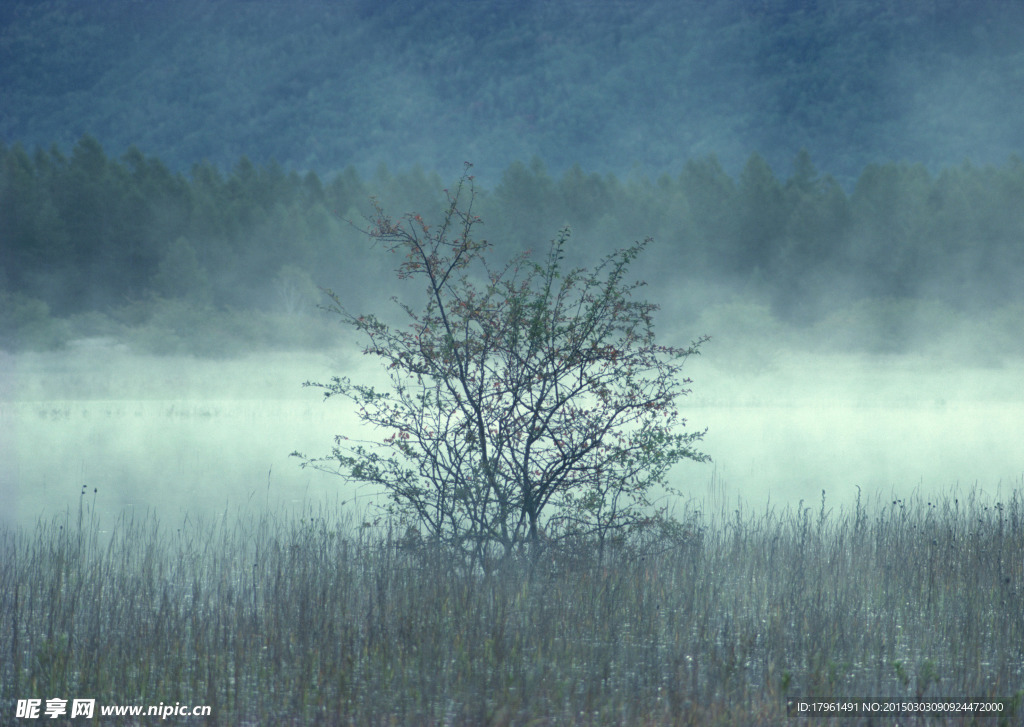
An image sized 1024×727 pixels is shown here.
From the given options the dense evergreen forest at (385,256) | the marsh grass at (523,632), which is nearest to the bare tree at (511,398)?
the marsh grass at (523,632)

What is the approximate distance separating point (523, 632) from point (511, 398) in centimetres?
230

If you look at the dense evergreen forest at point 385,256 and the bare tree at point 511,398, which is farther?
the dense evergreen forest at point 385,256

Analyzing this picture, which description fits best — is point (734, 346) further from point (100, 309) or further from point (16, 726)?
point (16, 726)

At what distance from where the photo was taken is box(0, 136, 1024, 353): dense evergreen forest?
55.5m

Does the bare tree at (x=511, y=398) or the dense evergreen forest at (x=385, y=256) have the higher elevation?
the dense evergreen forest at (x=385, y=256)

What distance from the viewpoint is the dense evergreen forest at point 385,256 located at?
182 ft

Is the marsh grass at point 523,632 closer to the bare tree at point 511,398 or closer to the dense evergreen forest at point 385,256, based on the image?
the bare tree at point 511,398

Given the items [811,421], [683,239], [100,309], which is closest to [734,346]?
[811,421]

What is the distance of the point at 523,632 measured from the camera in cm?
660

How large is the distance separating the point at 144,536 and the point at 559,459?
6.17 metres

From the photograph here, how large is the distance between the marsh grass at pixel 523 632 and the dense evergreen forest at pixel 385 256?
45.2 metres

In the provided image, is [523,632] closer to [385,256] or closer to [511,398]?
[511,398]

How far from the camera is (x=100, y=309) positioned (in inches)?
2217

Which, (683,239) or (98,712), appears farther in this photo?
(683,239)
